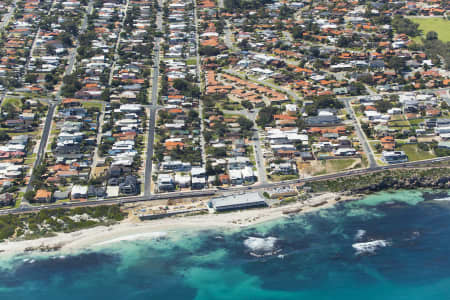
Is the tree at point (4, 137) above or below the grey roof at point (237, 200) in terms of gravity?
above

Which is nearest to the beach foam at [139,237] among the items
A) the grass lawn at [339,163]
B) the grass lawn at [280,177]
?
the grass lawn at [280,177]

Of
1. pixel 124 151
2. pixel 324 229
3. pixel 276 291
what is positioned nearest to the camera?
pixel 276 291

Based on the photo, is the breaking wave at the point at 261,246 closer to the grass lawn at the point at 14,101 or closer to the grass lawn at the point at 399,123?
the grass lawn at the point at 399,123

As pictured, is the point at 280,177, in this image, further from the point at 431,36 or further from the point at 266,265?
the point at 431,36

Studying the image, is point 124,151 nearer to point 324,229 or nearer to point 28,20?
point 324,229

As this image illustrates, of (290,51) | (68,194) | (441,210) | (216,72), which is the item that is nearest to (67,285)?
(68,194)

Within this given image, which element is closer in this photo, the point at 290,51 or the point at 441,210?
the point at 441,210
